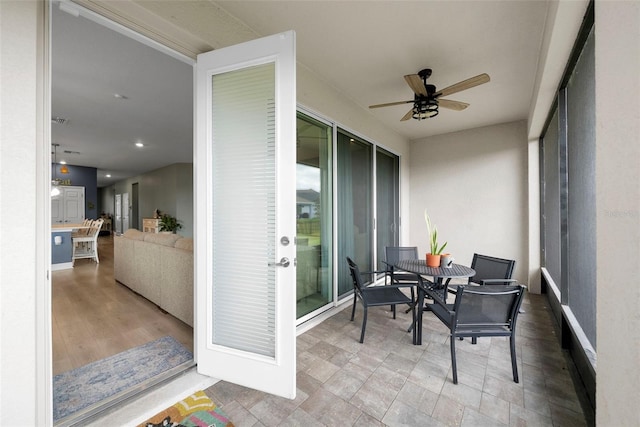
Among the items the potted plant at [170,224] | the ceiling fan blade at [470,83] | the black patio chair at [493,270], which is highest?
the ceiling fan blade at [470,83]

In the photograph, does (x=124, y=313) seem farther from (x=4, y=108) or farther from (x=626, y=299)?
(x=626, y=299)

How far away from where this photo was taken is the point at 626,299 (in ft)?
2.65

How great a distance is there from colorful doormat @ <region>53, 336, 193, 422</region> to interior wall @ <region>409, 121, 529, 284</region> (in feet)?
15.1

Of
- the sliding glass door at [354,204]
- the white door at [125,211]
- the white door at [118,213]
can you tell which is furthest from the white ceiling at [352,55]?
the white door at [118,213]

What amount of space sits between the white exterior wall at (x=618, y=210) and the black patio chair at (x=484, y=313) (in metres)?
0.89

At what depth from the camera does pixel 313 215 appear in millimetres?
3039

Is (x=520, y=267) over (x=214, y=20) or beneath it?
beneath

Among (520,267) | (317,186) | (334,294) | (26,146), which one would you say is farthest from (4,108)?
(520,267)

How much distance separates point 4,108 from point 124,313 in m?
2.65

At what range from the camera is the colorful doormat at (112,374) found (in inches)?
66.9

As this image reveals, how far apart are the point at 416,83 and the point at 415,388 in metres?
2.49

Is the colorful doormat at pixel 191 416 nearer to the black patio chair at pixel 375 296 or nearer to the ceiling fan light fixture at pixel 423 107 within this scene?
the black patio chair at pixel 375 296

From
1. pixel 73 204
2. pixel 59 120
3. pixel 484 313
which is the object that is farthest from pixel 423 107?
pixel 73 204

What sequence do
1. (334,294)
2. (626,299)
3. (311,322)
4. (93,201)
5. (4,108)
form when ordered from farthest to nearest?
(93,201) → (334,294) → (311,322) → (4,108) → (626,299)
